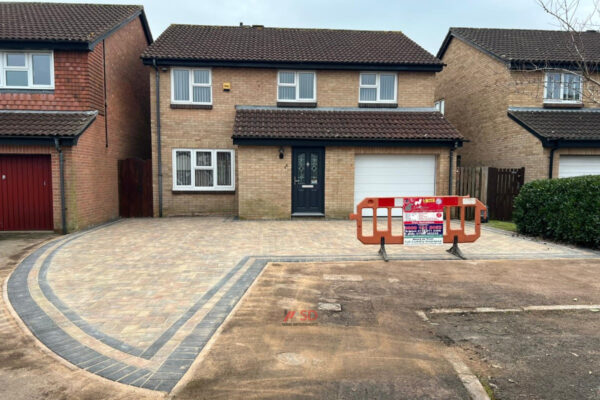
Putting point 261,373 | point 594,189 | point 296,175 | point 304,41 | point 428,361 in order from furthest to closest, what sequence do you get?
point 304,41 < point 296,175 < point 594,189 < point 428,361 < point 261,373

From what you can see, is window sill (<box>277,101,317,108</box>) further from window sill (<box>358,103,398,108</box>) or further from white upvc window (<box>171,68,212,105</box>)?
white upvc window (<box>171,68,212,105</box>)

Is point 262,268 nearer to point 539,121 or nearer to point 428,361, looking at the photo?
point 428,361

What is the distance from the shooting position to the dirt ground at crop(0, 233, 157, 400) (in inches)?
119

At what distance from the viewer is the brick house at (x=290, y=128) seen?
529 inches

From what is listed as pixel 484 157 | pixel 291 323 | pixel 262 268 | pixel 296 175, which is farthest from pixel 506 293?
pixel 484 157

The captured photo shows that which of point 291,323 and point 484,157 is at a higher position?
point 484,157

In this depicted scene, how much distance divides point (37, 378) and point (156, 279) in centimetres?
293

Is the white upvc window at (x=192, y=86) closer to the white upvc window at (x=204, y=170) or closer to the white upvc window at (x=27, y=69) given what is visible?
the white upvc window at (x=204, y=170)

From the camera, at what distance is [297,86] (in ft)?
49.1

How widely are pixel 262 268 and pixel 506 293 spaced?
396 centimetres

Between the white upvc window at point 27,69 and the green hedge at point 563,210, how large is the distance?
47.1 ft

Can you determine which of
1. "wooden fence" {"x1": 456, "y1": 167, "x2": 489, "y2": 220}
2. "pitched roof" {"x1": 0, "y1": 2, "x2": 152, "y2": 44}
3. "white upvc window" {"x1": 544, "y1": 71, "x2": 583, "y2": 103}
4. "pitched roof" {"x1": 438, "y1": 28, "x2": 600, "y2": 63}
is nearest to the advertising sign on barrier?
"wooden fence" {"x1": 456, "y1": 167, "x2": 489, "y2": 220}

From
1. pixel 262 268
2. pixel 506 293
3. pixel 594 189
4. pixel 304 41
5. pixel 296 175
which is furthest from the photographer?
pixel 304 41

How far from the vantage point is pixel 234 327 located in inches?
170
